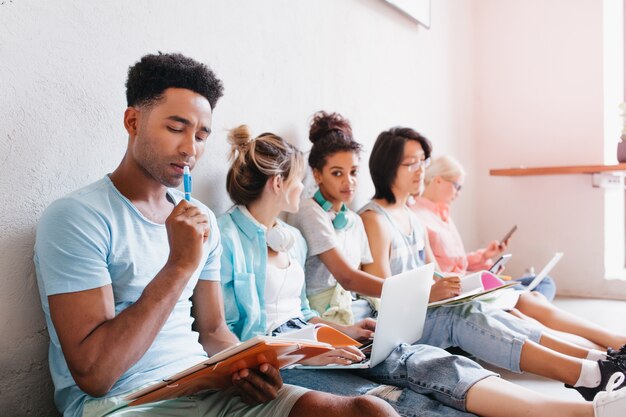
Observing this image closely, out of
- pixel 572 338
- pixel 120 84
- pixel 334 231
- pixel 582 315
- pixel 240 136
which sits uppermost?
pixel 120 84

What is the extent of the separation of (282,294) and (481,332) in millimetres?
624

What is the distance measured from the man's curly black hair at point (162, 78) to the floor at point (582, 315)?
5.15ft

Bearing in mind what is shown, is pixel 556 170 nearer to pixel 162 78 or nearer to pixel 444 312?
pixel 444 312

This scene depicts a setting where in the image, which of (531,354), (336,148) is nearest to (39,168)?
(336,148)

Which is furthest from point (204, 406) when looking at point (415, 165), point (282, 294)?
point (415, 165)

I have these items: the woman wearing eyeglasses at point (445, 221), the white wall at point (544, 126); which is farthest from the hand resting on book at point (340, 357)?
the white wall at point (544, 126)

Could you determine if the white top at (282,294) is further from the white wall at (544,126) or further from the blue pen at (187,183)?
the white wall at (544,126)

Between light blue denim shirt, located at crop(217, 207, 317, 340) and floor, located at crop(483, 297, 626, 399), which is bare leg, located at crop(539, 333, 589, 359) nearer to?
floor, located at crop(483, 297, 626, 399)

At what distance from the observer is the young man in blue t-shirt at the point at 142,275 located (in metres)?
1.14

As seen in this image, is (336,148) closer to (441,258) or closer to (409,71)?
(441,258)

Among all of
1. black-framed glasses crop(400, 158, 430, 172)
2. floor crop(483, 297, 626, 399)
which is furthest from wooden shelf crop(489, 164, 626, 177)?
black-framed glasses crop(400, 158, 430, 172)

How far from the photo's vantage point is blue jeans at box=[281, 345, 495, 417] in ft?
4.66

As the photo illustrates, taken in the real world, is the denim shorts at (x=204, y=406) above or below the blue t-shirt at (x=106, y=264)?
below

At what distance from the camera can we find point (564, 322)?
2.40 meters
